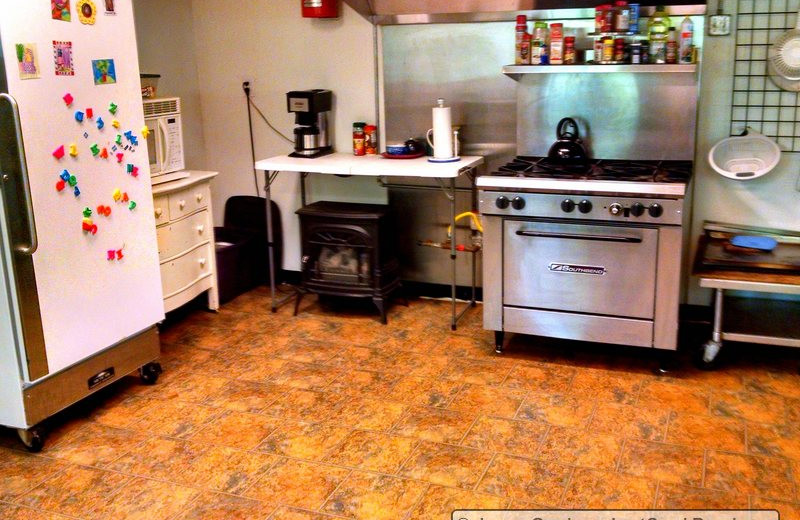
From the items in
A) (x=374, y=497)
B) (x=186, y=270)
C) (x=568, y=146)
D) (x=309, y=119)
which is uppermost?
(x=309, y=119)

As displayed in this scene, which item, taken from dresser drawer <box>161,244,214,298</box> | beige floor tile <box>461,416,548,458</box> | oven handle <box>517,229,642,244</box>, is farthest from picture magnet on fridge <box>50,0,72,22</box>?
beige floor tile <box>461,416,548,458</box>

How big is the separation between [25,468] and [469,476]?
163cm


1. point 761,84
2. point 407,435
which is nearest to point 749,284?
point 761,84

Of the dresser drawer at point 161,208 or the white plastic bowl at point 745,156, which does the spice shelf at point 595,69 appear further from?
the dresser drawer at point 161,208

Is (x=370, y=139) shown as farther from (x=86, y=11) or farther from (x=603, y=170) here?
(x=86, y=11)

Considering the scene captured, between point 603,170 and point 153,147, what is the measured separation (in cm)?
219

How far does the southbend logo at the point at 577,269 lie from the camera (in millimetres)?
3641

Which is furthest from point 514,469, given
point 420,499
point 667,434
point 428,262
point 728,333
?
point 428,262

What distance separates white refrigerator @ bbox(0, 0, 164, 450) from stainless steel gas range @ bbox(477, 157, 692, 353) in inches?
61.7

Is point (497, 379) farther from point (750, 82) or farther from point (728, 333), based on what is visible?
point (750, 82)

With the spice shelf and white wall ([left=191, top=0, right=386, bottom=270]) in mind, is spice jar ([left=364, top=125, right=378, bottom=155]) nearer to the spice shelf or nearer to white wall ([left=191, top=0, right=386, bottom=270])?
white wall ([left=191, top=0, right=386, bottom=270])

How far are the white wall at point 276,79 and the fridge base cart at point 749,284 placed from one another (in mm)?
1916

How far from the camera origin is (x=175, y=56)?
4.93 m

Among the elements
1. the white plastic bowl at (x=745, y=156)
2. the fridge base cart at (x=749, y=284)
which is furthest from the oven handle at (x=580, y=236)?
the white plastic bowl at (x=745, y=156)
